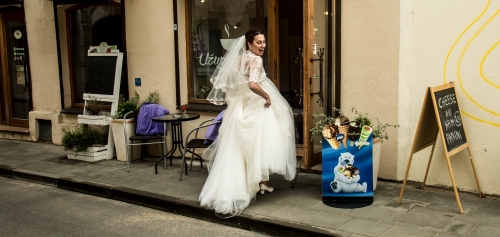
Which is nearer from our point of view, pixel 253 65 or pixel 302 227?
pixel 302 227

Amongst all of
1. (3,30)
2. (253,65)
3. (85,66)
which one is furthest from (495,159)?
(3,30)

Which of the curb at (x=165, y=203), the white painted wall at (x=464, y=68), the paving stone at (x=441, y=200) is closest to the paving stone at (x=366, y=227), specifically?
the curb at (x=165, y=203)

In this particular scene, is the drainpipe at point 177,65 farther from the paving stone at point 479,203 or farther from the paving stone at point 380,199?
the paving stone at point 479,203

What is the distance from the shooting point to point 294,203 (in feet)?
19.4

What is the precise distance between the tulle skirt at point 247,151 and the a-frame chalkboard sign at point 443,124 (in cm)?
142

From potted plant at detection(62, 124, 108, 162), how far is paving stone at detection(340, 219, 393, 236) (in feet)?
16.1

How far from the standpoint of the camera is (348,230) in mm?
4961

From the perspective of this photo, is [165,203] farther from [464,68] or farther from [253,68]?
[464,68]

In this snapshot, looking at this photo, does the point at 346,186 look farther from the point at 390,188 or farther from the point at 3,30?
the point at 3,30

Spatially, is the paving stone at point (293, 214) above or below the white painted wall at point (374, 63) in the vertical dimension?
below

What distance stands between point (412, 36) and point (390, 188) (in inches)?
71.4

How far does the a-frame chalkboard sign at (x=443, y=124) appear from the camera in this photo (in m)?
5.28

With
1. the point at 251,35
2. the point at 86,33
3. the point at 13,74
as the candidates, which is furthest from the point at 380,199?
the point at 13,74

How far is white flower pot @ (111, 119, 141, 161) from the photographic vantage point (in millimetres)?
8492
